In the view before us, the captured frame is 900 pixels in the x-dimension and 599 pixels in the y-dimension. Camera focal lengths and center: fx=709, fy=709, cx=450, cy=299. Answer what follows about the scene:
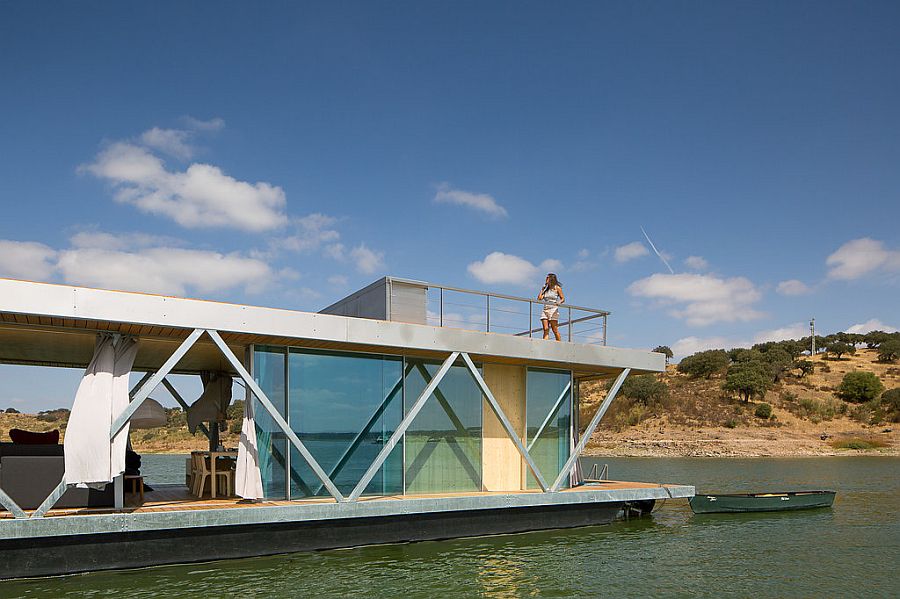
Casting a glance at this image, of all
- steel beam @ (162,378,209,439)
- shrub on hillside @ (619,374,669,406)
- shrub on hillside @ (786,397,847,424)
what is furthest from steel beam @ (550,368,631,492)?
shrub on hillside @ (786,397,847,424)

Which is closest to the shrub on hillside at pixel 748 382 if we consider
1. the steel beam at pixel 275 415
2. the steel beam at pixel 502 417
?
the steel beam at pixel 502 417

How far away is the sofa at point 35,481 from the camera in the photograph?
894 centimetres

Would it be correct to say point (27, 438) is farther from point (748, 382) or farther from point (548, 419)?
point (748, 382)

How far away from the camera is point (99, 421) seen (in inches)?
340

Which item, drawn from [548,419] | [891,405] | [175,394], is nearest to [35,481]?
[175,394]

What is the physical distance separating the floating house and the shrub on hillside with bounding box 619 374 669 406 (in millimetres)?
38194

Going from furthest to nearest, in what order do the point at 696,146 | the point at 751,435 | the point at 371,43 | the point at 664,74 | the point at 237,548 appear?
1. the point at 751,435
2. the point at 696,146
3. the point at 664,74
4. the point at 371,43
5. the point at 237,548

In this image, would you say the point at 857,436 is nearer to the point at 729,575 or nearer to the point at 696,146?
the point at 696,146

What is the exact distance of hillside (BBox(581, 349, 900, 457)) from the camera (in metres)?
41.6

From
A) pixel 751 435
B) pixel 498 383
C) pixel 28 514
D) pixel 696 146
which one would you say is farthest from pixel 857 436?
pixel 28 514

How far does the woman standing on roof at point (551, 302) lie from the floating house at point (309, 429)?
32 cm

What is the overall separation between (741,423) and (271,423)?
42.4 metres

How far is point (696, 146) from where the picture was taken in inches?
883

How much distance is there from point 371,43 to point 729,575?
1346 cm
